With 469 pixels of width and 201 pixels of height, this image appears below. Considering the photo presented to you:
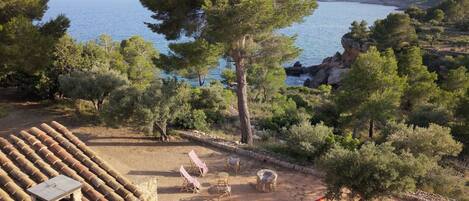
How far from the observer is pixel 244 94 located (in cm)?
1583

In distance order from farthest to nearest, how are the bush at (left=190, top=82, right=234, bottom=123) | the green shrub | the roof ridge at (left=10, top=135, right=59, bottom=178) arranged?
1. the bush at (left=190, top=82, right=234, bottom=123)
2. the green shrub
3. the roof ridge at (left=10, top=135, right=59, bottom=178)

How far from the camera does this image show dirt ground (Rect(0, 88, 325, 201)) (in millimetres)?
10789

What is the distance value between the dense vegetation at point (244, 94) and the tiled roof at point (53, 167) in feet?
17.6

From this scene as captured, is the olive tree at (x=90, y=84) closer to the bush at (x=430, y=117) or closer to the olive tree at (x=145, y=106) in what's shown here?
the olive tree at (x=145, y=106)

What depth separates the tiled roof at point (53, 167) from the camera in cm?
550

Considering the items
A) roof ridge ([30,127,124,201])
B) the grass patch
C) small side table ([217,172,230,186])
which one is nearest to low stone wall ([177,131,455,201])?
small side table ([217,172,230,186])

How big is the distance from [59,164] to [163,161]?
22.7 ft

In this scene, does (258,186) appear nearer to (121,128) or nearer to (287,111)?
(121,128)

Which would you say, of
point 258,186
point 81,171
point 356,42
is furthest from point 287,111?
point 356,42

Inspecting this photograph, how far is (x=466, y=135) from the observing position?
21125 mm

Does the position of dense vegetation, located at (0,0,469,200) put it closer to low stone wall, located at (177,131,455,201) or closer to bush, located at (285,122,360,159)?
bush, located at (285,122,360,159)

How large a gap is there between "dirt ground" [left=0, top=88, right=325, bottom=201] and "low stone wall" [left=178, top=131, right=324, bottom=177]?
0.64ft

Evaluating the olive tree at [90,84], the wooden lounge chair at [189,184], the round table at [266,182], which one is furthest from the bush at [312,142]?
the olive tree at [90,84]

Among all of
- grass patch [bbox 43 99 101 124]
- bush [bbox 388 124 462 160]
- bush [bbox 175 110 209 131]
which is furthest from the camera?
grass patch [bbox 43 99 101 124]
